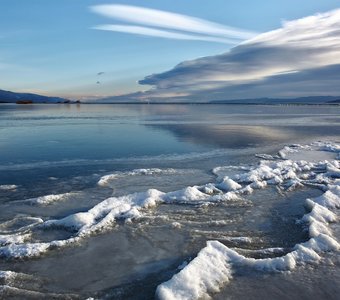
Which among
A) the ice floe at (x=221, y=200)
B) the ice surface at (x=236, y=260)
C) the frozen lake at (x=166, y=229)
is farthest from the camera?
the ice floe at (x=221, y=200)

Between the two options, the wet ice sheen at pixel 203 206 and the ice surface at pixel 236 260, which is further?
the wet ice sheen at pixel 203 206

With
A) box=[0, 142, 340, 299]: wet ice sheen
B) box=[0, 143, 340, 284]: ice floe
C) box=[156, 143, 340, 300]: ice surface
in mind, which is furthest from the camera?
box=[0, 143, 340, 284]: ice floe

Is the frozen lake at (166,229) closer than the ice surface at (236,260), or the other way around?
the ice surface at (236,260)

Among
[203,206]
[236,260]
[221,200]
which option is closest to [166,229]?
[203,206]

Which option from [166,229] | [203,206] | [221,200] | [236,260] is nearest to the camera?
[236,260]

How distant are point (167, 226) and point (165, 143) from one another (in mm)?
14101

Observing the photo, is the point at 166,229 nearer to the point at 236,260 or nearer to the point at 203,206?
the point at 203,206

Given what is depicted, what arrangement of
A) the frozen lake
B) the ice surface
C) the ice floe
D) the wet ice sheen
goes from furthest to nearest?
the ice floe
the wet ice sheen
the frozen lake
the ice surface

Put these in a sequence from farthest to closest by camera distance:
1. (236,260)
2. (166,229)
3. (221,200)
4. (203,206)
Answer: (221,200)
(203,206)
(166,229)
(236,260)

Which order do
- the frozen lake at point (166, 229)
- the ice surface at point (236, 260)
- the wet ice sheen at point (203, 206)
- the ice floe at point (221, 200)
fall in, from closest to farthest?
the ice surface at point (236, 260), the frozen lake at point (166, 229), the wet ice sheen at point (203, 206), the ice floe at point (221, 200)

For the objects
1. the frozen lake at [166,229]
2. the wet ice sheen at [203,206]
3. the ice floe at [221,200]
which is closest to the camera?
the frozen lake at [166,229]

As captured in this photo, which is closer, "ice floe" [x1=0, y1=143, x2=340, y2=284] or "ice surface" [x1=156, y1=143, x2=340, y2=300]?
"ice surface" [x1=156, y1=143, x2=340, y2=300]

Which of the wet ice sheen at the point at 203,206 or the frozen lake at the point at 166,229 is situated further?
the wet ice sheen at the point at 203,206

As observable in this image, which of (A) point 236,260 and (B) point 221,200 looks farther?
(B) point 221,200
